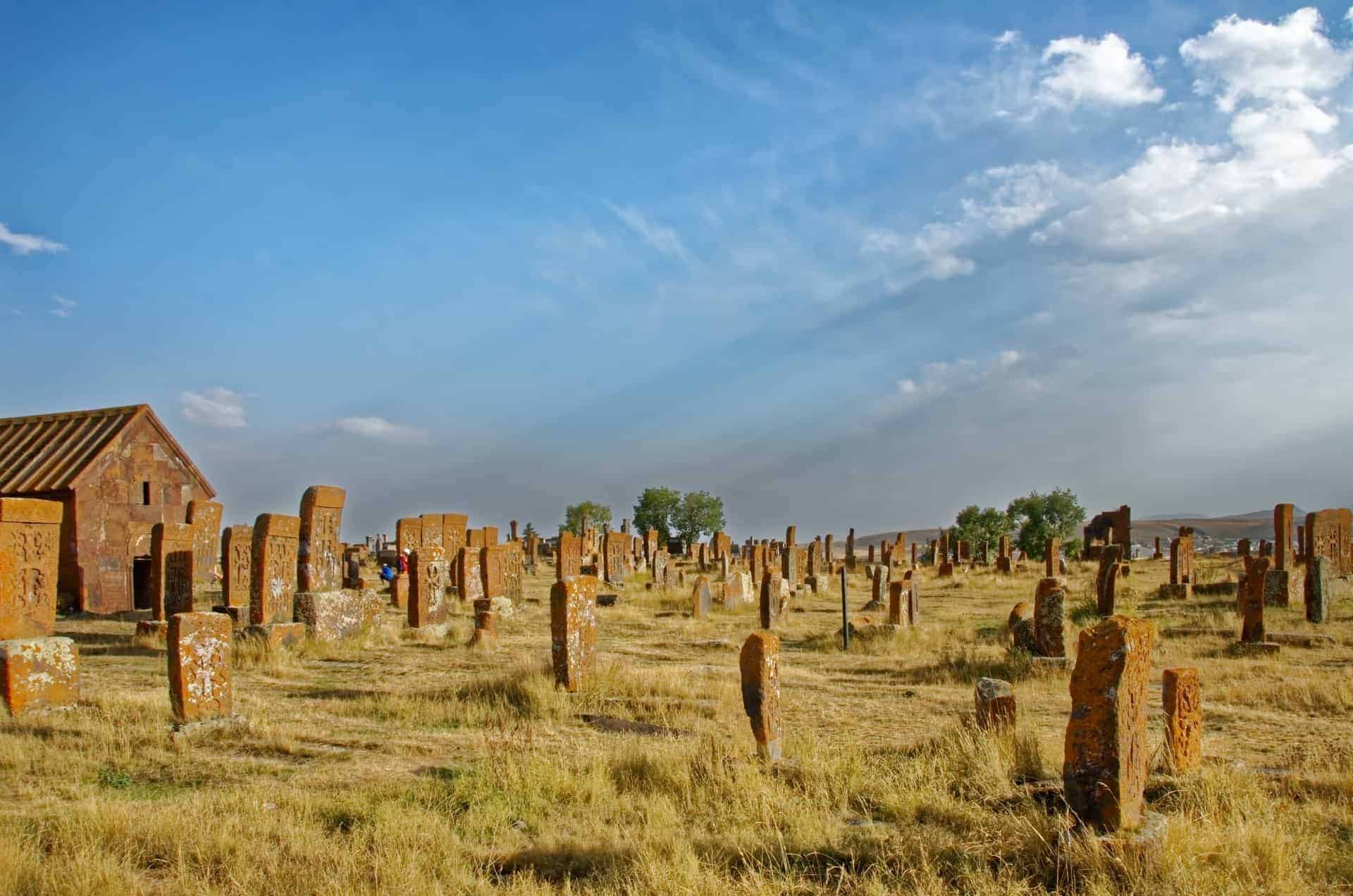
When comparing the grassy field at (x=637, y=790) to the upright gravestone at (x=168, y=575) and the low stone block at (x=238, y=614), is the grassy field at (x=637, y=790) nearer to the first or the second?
the low stone block at (x=238, y=614)

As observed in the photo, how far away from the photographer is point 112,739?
7.77m

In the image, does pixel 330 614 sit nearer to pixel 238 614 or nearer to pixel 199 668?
pixel 238 614

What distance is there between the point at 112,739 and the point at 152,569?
410 inches

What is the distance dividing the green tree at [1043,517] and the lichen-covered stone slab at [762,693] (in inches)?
1992

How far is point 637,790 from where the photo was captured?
6598mm

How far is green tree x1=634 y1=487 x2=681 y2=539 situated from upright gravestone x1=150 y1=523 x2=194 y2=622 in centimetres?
6099

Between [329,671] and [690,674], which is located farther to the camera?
[329,671]

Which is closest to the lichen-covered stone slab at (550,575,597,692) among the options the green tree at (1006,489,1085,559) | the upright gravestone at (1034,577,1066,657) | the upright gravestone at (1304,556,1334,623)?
the upright gravestone at (1034,577,1066,657)

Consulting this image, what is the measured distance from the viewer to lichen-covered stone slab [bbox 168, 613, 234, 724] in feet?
26.8

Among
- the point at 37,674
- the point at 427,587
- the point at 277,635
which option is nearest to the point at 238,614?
the point at 277,635

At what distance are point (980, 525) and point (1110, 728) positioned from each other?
5639cm

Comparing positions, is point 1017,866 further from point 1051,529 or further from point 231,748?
point 1051,529

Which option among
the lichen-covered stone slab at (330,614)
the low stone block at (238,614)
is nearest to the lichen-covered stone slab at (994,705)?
the lichen-covered stone slab at (330,614)

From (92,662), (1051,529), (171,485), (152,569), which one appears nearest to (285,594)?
(92,662)
